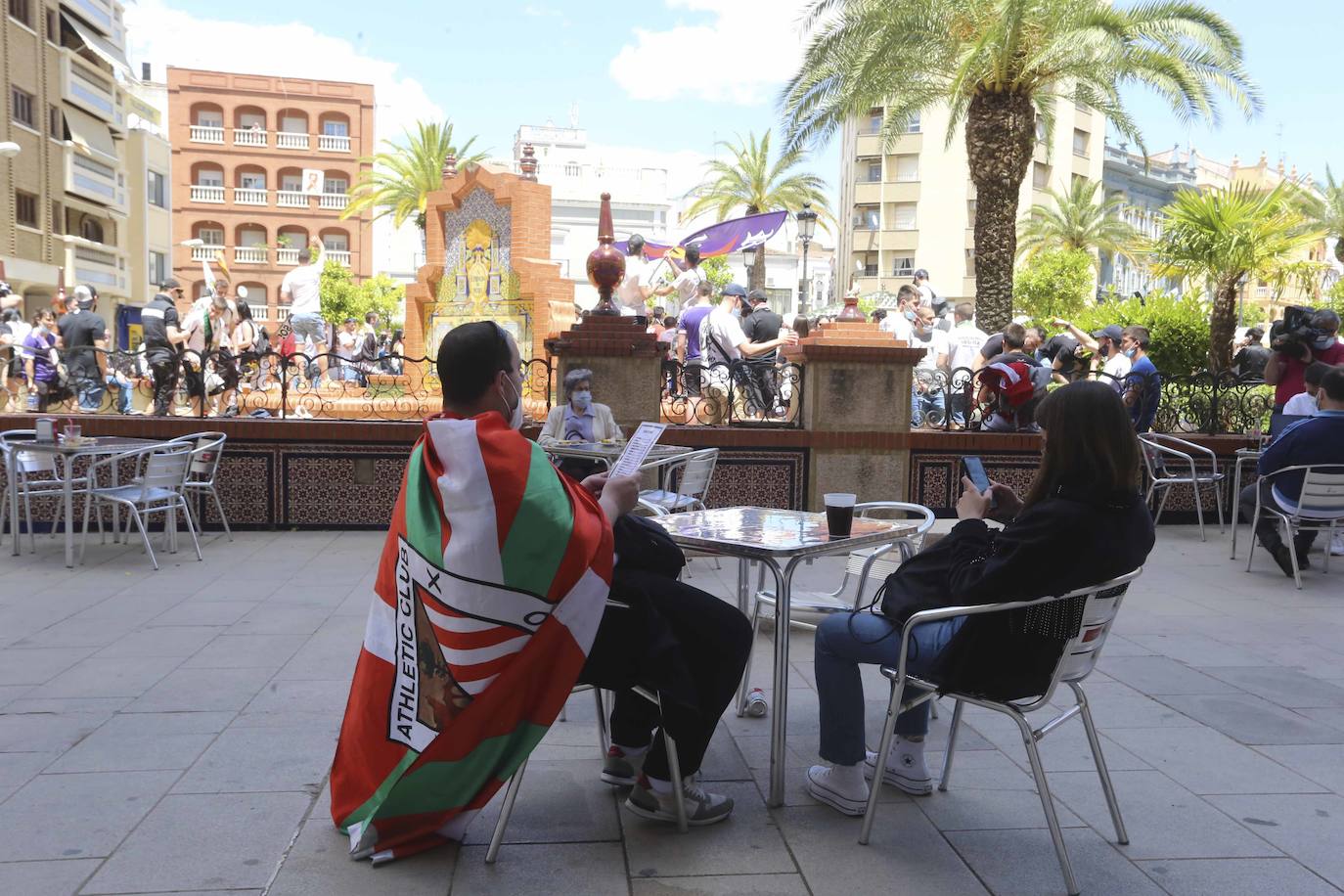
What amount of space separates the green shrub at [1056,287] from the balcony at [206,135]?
1581 inches

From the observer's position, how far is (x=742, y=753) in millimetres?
3982

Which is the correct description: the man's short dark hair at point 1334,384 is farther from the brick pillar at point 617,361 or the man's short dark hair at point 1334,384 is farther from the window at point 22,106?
the window at point 22,106

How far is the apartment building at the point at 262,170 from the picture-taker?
53.7 meters

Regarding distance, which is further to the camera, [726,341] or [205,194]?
[205,194]

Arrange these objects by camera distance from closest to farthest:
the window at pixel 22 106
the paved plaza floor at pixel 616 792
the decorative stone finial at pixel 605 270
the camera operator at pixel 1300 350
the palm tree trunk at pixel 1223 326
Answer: the paved plaza floor at pixel 616 792 < the camera operator at pixel 1300 350 < the decorative stone finial at pixel 605 270 < the palm tree trunk at pixel 1223 326 < the window at pixel 22 106

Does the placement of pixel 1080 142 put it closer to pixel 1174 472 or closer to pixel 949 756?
pixel 1174 472

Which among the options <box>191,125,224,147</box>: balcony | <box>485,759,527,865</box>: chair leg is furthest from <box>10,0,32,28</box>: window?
<box>485,759,527,865</box>: chair leg

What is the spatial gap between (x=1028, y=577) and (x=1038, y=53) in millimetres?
12150

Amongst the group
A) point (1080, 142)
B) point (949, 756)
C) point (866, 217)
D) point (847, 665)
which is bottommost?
point (949, 756)

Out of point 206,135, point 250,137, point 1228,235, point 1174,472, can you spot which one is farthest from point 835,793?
point 206,135

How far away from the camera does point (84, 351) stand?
430 inches

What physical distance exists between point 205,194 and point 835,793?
57.6 m

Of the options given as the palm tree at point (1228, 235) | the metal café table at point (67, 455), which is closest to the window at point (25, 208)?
the metal café table at point (67, 455)

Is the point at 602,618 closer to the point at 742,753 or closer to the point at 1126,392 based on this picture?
the point at 742,753
